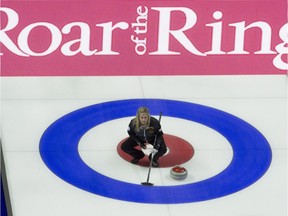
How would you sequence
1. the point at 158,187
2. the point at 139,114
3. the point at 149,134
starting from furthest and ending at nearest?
the point at 149,134 < the point at 139,114 < the point at 158,187

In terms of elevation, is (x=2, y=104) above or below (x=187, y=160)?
above

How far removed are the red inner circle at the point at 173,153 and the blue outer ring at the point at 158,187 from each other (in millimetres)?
496

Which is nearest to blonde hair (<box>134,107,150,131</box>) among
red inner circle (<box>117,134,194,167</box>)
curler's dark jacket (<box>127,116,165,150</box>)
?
curler's dark jacket (<box>127,116,165,150</box>)

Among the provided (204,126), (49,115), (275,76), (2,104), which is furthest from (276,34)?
(2,104)

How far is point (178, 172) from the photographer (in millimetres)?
7012

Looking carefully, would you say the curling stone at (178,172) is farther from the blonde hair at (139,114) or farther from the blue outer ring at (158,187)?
the blonde hair at (139,114)

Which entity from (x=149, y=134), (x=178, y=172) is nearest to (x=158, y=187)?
(x=178, y=172)

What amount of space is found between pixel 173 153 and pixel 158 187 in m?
0.80

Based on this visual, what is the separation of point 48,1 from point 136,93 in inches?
84.4

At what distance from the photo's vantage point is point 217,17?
7.84 m

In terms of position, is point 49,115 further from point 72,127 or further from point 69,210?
point 69,210

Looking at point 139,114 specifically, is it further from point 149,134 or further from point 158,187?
point 158,187

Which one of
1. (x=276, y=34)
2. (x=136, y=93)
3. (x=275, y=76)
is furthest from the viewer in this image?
(x=275, y=76)

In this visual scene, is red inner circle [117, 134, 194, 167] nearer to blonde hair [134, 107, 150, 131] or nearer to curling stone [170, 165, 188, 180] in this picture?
curling stone [170, 165, 188, 180]
